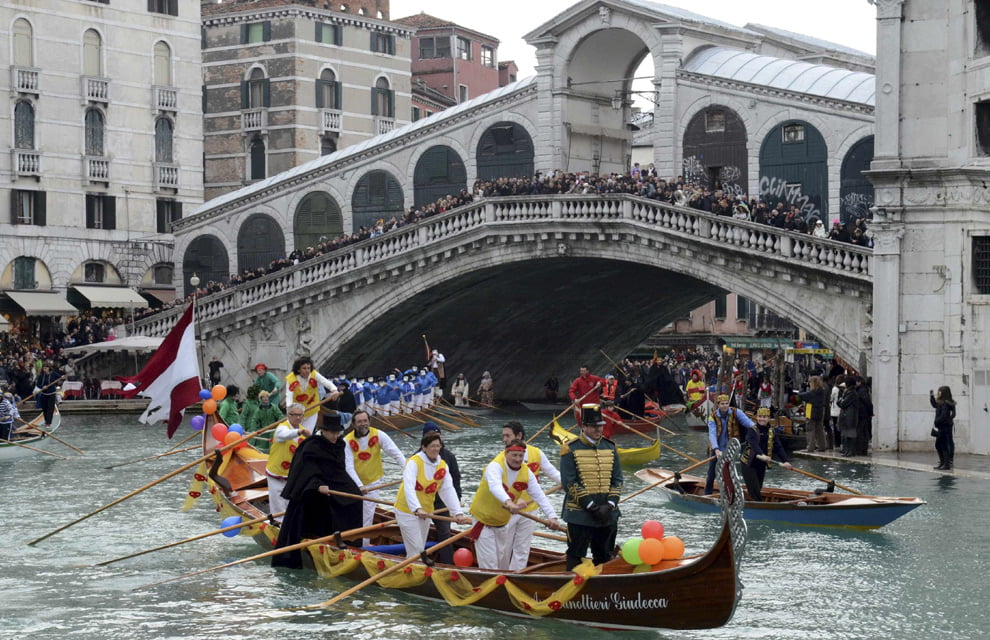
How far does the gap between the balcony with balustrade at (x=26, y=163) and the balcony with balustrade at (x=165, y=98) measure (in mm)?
4588

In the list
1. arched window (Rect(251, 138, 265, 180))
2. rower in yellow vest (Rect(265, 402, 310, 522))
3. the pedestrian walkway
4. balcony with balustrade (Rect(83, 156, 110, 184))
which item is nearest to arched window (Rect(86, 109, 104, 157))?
balcony with balustrade (Rect(83, 156, 110, 184))

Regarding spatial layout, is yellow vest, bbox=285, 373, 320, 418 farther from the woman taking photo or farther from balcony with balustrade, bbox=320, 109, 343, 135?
balcony with balustrade, bbox=320, 109, 343, 135

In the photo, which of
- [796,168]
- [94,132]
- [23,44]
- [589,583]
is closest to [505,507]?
[589,583]

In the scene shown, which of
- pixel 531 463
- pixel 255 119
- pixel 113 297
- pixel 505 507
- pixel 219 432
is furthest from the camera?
pixel 255 119

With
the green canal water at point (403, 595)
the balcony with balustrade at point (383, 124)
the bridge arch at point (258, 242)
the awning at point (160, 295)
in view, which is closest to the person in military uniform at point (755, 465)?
the green canal water at point (403, 595)

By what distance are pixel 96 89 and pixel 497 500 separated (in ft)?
125

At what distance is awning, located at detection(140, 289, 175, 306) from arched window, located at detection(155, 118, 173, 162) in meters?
4.20

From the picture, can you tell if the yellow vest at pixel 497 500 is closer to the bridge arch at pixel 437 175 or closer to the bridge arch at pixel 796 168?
the bridge arch at pixel 796 168

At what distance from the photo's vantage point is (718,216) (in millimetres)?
37281

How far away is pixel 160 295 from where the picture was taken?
5303cm

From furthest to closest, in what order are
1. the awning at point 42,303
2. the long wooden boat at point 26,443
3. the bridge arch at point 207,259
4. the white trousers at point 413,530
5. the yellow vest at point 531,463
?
the bridge arch at point 207,259, the awning at point 42,303, the long wooden boat at point 26,443, the white trousers at point 413,530, the yellow vest at point 531,463

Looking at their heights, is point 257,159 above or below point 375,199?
above

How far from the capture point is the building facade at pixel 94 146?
48969 mm

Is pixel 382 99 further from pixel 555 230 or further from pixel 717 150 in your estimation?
pixel 555 230
